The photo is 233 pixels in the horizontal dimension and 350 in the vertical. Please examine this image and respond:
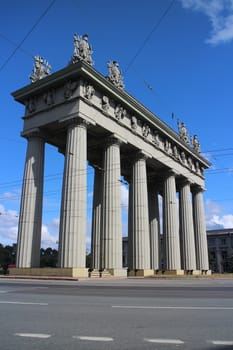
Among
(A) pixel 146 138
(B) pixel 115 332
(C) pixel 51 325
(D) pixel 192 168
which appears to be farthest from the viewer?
(D) pixel 192 168

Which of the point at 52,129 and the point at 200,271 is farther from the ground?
the point at 52,129

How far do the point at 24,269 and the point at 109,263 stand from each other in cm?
790

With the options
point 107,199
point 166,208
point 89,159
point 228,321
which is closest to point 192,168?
point 166,208

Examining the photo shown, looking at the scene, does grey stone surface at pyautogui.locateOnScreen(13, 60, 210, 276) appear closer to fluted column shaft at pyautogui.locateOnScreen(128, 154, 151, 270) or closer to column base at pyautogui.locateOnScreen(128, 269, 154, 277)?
fluted column shaft at pyautogui.locateOnScreen(128, 154, 151, 270)

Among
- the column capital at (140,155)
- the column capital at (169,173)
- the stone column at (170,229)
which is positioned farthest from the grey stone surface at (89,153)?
the column capital at (169,173)

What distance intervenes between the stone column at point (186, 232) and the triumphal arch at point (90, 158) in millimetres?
5394

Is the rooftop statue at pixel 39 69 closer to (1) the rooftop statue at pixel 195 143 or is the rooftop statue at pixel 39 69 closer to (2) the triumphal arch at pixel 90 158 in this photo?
(2) the triumphal arch at pixel 90 158

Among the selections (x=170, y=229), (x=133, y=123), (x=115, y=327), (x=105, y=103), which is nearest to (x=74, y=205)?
(x=105, y=103)

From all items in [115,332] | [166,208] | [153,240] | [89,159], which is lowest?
[115,332]

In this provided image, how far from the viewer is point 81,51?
38.3m

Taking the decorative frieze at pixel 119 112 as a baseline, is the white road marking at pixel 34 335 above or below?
below

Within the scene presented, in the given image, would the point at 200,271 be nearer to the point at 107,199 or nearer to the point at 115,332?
the point at 107,199

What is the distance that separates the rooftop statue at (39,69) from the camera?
42094 mm

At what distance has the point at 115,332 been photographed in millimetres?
7438
